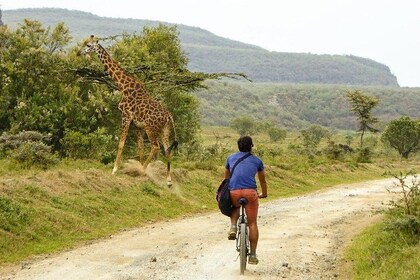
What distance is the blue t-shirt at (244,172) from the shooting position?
10649 millimetres

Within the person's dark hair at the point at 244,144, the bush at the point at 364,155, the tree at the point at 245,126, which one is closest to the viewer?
the person's dark hair at the point at 244,144

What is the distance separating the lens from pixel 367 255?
476 inches

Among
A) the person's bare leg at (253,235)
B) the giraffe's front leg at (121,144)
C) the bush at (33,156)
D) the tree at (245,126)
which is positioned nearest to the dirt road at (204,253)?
the person's bare leg at (253,235)

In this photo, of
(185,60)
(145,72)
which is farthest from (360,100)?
(145,72)

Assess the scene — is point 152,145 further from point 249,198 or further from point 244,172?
point 249,198

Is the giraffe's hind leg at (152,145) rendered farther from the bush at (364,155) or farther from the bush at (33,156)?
the bush at (364,155)

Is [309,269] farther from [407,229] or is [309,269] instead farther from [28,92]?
[28,92]

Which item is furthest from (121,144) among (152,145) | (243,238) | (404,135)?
(404,135)

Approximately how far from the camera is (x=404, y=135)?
279ft

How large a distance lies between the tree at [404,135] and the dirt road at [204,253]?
68.4 metres

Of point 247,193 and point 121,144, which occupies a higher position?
point 247,193

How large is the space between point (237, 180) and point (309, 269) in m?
2.35

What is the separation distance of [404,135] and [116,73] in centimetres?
7016

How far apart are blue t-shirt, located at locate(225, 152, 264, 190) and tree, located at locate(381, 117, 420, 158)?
7776cm
